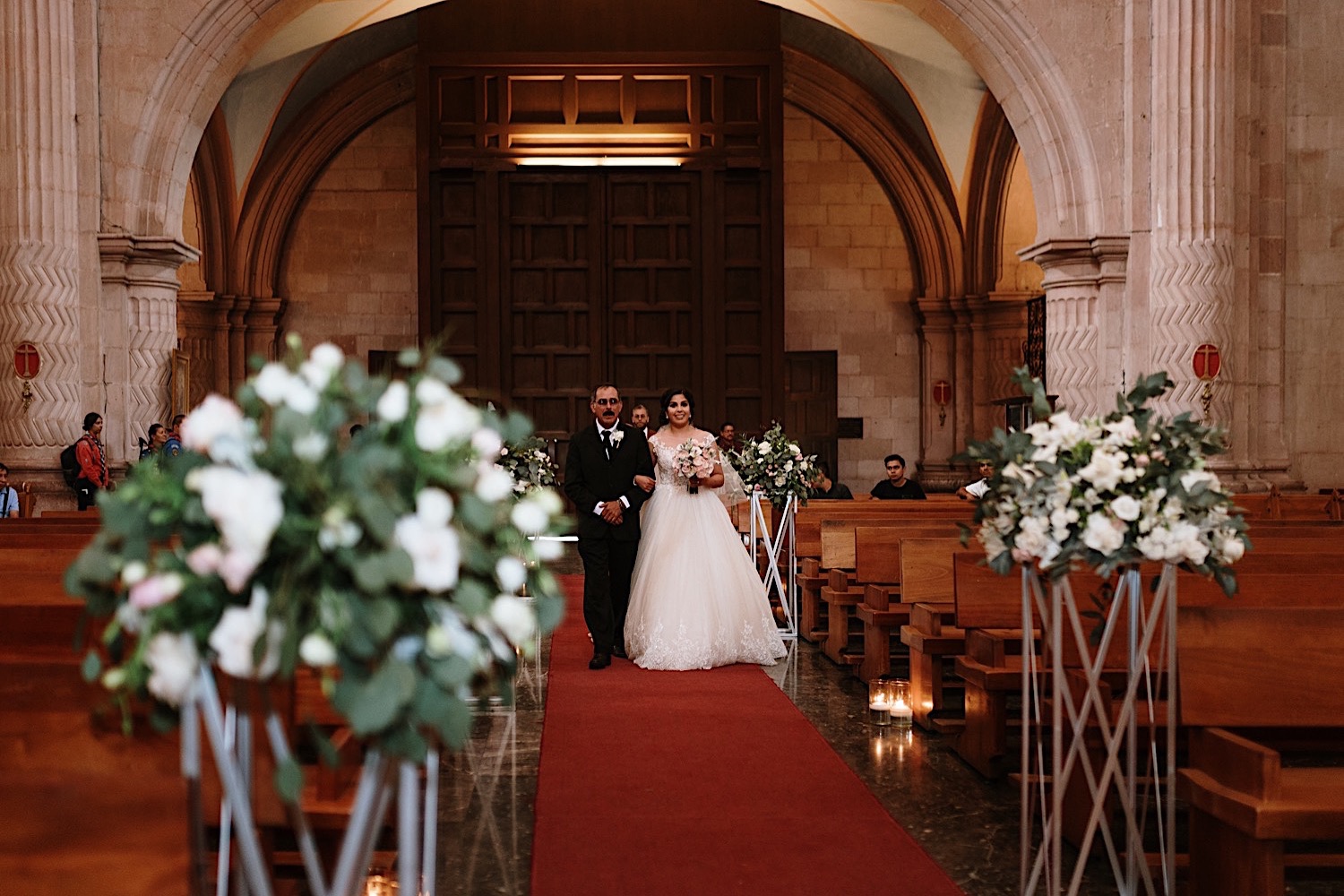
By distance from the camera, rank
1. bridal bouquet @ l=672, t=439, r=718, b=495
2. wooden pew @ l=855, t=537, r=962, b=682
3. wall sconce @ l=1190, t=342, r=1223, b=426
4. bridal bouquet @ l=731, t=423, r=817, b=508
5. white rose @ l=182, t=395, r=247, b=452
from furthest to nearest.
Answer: wall sconce @ l=1190, t=342, r=1223, b=426, bridal bouquet @ l=731, t=423, r=817, b=508, bridal bouquet @ l=672, t=439, r=718, b=495, wooden pew @ l=855, t=537, r=962, b=682, white rose @ l=182, t=395, r=247, b=452

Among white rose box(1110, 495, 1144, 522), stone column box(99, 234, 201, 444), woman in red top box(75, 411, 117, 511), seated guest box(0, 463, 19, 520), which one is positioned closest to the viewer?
white rose box(1110, 495, 1144, 522)

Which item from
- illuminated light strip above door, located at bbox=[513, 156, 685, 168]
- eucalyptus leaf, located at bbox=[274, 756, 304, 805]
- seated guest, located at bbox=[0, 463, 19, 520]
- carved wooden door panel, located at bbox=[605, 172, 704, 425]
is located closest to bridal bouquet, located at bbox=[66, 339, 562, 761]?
eucalyptus leaf, located at bbox=[274, 756, 304, 805]

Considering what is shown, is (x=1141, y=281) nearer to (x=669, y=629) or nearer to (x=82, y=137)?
(x=669, y=629)

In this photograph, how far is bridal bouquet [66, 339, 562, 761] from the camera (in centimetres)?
175

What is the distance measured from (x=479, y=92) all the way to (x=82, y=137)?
255 inches

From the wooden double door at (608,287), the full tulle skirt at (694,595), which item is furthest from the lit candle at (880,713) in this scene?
the wooden double door at (608,287)

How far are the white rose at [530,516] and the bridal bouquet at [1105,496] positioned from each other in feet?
5.19

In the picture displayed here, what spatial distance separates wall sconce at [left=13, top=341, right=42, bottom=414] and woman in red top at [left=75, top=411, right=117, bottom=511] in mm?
483

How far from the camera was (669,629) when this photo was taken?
7.49 m

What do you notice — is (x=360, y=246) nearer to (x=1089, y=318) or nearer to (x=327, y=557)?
(x=1089, y=318)

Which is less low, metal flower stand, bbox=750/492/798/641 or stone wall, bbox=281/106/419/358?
stone wall, bbox=281/106/419/358

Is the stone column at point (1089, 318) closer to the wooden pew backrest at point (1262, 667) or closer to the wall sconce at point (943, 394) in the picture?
the wooden pew backrest at point (1262, 667)

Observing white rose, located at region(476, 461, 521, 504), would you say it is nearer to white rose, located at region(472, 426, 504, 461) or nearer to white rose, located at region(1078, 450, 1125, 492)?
white rose, located at region(472, 426, 504, 461)

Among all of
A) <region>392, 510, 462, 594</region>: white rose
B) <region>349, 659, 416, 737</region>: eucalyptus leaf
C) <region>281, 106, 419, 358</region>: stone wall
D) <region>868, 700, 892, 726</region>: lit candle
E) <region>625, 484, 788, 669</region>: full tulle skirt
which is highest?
<region>281, 106, 419, 358</region>: stone wall
